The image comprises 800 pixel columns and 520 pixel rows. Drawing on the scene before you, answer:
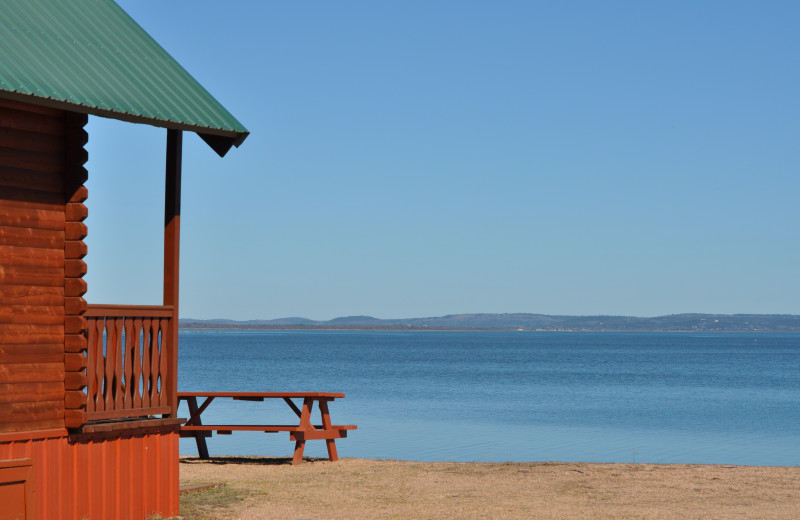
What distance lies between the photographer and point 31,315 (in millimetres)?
8977

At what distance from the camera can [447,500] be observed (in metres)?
12.1

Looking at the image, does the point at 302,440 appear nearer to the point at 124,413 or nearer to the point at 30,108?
the point at 124,413

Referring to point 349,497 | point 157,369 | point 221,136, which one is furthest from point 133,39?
point 349,497

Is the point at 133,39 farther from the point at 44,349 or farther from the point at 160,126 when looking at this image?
the point at 44,349

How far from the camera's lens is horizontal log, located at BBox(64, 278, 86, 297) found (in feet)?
30.2

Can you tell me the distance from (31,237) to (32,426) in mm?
1615

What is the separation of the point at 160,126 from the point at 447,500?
5.44 metres

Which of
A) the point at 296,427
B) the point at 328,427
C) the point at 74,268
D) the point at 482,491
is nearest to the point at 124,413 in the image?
the point at 74,268

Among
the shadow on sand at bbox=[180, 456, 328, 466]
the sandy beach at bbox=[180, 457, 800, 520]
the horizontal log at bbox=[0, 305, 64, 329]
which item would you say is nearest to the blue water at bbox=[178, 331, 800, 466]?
the shadow on sand at bbox=[180, 456, 328, 466]

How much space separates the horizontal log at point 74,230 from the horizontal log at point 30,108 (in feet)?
3.17

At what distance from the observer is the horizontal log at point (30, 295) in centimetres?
879

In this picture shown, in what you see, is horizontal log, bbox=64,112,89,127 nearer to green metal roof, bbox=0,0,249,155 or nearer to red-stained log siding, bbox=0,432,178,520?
green metal roof, bbox=0,0,249,155

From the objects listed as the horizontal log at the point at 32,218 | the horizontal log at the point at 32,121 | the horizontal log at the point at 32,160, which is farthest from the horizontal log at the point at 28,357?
the horizontal log at the point at 32,121

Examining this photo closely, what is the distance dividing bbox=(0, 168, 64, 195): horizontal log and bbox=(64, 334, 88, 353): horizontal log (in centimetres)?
128
